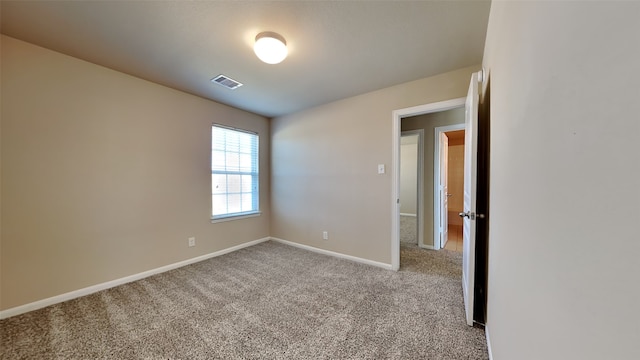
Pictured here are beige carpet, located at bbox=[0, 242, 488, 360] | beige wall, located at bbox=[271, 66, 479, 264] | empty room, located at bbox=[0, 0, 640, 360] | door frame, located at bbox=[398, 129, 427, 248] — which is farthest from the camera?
door frame, located at bbox=[398, 129, 427, 248]

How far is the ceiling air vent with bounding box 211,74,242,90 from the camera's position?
2.57 meters

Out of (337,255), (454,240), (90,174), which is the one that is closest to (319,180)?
(337,255)

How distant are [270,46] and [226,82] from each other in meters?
1.12

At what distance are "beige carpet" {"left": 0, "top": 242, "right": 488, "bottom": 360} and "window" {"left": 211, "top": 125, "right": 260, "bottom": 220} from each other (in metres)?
1.13

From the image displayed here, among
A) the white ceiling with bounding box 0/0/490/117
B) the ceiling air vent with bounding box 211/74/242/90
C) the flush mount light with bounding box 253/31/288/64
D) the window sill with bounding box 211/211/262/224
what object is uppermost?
the white ceiling with bounding box 0/0/490/117

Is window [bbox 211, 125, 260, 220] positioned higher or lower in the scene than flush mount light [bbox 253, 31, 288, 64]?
lower

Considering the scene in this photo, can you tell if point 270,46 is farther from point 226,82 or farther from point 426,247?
point 426,247

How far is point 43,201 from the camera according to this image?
205 cm

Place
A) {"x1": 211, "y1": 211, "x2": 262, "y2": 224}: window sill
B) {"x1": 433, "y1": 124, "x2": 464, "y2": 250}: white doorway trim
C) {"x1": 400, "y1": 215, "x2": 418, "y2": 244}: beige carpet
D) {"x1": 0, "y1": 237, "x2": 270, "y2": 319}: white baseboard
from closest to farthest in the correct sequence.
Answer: {"x1": 0, "y1": 237, "x2": 270, "y2": 319}: white baseboard
{"x1": 211, "y1": 211, "x2": 262, "y2": 224}: window sill
{"x1": 433, "y1": 124, "x2": 464, "y2": 250}: white doorway trim
{"x1": 400, "y1": 215, "x2": 418, "y2": 244}: beige carpet

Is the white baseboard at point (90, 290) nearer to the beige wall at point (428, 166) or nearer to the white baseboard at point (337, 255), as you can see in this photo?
the white baseboard at point (337, 255)

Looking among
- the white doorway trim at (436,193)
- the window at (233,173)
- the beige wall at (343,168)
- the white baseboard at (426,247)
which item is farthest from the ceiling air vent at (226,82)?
the white baseboard at (426,247)

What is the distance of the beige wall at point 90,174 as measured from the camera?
6.35 ft

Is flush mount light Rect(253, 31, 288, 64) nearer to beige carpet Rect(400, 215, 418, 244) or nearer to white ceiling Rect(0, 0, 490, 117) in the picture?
white ceiling Rect(0, 0, 490, 117)

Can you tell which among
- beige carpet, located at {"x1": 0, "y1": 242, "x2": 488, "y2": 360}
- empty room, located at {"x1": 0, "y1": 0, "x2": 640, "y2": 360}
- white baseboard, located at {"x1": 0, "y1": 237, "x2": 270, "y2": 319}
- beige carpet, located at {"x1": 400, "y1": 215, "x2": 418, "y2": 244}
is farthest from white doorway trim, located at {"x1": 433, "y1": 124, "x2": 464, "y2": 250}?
white baseboard, located at {"x1": 0, "y1": 237, "x2": 270, "y2": 319}
